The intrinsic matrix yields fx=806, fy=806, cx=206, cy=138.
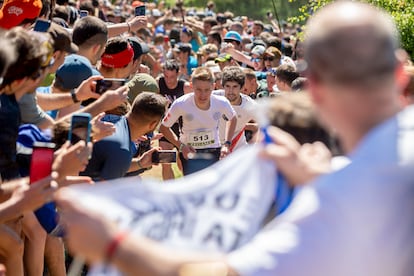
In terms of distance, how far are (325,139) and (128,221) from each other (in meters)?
1.56

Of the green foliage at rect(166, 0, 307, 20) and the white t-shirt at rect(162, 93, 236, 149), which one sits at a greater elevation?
the white t-shirt at rect(162, 93, 236, 149)

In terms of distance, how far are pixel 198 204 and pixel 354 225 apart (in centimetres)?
53

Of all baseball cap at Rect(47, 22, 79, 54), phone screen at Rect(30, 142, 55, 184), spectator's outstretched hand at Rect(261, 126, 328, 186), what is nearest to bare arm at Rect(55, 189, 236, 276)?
spectator's outstretched hand at Rect(261, 126, 328, 186)

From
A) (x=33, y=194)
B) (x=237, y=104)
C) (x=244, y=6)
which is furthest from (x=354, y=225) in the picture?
(x=244, y=6)

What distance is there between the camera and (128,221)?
221cm

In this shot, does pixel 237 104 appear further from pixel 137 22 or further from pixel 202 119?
pixel 137 22

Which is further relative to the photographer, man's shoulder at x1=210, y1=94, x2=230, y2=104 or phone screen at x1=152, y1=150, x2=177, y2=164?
man's shoulder at x1=210, y1=94, x2=230, y2=104

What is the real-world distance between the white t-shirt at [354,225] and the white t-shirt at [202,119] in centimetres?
615

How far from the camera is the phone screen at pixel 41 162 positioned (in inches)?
140

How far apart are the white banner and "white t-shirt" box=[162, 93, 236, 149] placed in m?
5.80

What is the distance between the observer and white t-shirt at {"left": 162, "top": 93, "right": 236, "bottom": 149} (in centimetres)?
823

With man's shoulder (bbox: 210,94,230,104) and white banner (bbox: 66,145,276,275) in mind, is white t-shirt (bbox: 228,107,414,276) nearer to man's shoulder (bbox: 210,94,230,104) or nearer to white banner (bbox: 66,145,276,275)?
white banner (bbox: 66,145,276,275)

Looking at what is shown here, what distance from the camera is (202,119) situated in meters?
8.23

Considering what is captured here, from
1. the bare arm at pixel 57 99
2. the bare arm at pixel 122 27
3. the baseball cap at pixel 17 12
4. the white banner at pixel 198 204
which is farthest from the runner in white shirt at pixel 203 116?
the white banner at pixel 198 204
